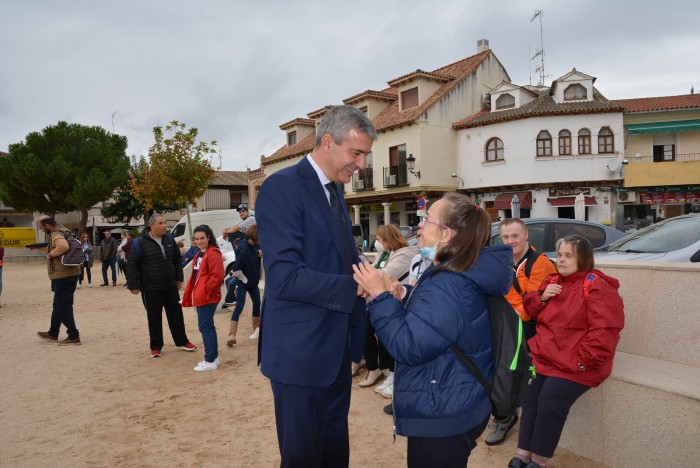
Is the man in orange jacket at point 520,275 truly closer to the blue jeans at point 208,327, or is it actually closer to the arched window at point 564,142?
the blue jeans at point 208,327

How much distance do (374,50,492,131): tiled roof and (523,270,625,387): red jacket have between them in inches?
933

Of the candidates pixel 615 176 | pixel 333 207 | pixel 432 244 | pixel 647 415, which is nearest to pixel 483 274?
pixel 432 244

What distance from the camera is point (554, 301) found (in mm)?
3521

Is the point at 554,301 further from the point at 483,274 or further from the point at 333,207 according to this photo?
the point at 333,207

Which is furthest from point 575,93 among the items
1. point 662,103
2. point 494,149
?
point 662,103

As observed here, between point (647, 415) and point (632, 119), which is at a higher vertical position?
point (632, 119)

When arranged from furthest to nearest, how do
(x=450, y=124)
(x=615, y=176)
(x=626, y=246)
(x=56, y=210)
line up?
(x=56, y=210), (x=450, y=124), (x=615, y=176), (x=626, y=246)

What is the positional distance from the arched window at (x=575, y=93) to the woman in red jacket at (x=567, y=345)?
2536 centimetres

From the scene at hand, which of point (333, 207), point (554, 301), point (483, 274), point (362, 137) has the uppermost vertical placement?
point (362, 137)

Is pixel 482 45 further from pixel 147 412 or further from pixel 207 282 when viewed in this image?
pixel 147 412

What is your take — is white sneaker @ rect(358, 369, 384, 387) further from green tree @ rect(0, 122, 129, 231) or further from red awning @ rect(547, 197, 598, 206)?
green tree @ rect(0, 122, 129, 231)

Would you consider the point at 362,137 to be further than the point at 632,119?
No

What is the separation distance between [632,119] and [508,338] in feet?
94.4

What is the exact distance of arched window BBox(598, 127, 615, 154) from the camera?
81.4 feet
